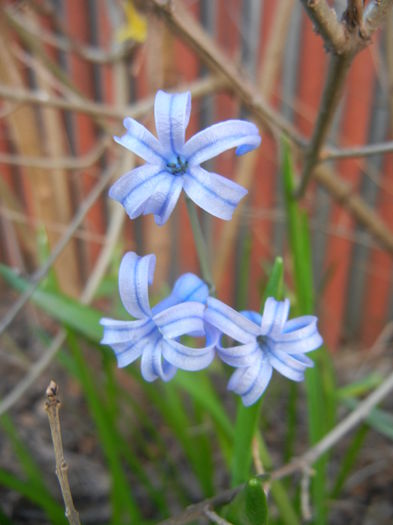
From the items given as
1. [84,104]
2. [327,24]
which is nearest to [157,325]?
[327,24]

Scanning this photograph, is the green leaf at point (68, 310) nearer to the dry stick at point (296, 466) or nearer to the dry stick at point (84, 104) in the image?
the dry stick at point (296, 466)

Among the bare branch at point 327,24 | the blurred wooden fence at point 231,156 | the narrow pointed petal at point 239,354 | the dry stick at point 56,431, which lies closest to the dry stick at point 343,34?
the bare branch at point 327,24

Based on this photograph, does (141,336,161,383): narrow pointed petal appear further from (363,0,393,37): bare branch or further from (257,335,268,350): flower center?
(363,0,393,37): bare branch

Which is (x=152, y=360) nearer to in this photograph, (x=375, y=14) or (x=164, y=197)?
(x=164, y=197)

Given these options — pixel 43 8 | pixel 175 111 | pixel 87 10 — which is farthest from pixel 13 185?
pixel 175 111

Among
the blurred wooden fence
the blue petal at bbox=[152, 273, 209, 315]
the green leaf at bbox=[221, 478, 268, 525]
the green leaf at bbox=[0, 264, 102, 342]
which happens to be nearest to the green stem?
the blue petal at bbox=[152, 273, 209, 315]
